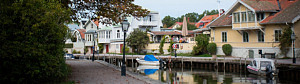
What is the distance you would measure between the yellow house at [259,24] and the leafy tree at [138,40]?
616 inches

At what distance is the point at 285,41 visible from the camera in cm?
3312

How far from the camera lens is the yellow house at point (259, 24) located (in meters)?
34.3

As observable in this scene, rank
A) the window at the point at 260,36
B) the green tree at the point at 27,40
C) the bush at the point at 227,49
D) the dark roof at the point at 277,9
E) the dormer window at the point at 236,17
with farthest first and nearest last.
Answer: the bush at the point at 227,49
the dormer window at the point at 236,17
the window at the point at 260,36
the dark roof at the point at 277,9
the green tree at the point at 27,40

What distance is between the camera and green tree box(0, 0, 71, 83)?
11.3m

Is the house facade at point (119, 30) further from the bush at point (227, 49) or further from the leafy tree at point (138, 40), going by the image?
the bush at point (227, 49)

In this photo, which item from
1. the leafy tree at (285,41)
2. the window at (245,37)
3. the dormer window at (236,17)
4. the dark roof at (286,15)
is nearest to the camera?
the leafy tree at (285,41)

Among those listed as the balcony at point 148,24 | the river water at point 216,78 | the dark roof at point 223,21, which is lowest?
the river water at point 216,78

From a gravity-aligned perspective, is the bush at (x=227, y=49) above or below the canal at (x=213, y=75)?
above

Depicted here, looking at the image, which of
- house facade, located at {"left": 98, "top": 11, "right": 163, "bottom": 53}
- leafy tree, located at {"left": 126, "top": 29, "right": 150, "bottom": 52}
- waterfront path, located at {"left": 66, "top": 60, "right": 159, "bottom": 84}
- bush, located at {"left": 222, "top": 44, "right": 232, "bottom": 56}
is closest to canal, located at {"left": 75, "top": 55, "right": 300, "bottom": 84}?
bush, located at {"left": 222, "top": 44, "right": 232, "bottom": 56}

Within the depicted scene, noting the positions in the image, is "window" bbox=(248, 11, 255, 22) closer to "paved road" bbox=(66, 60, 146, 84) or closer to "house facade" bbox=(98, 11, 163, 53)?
"paved road" bbox=(66, 60, 146, 84)

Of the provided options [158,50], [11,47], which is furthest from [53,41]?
[158,50]

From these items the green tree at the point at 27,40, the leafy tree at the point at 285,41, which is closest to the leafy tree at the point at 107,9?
the green tree at the point at 27,40

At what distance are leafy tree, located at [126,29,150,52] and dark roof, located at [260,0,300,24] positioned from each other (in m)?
22.8

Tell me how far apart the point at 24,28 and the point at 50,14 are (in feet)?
3.86
